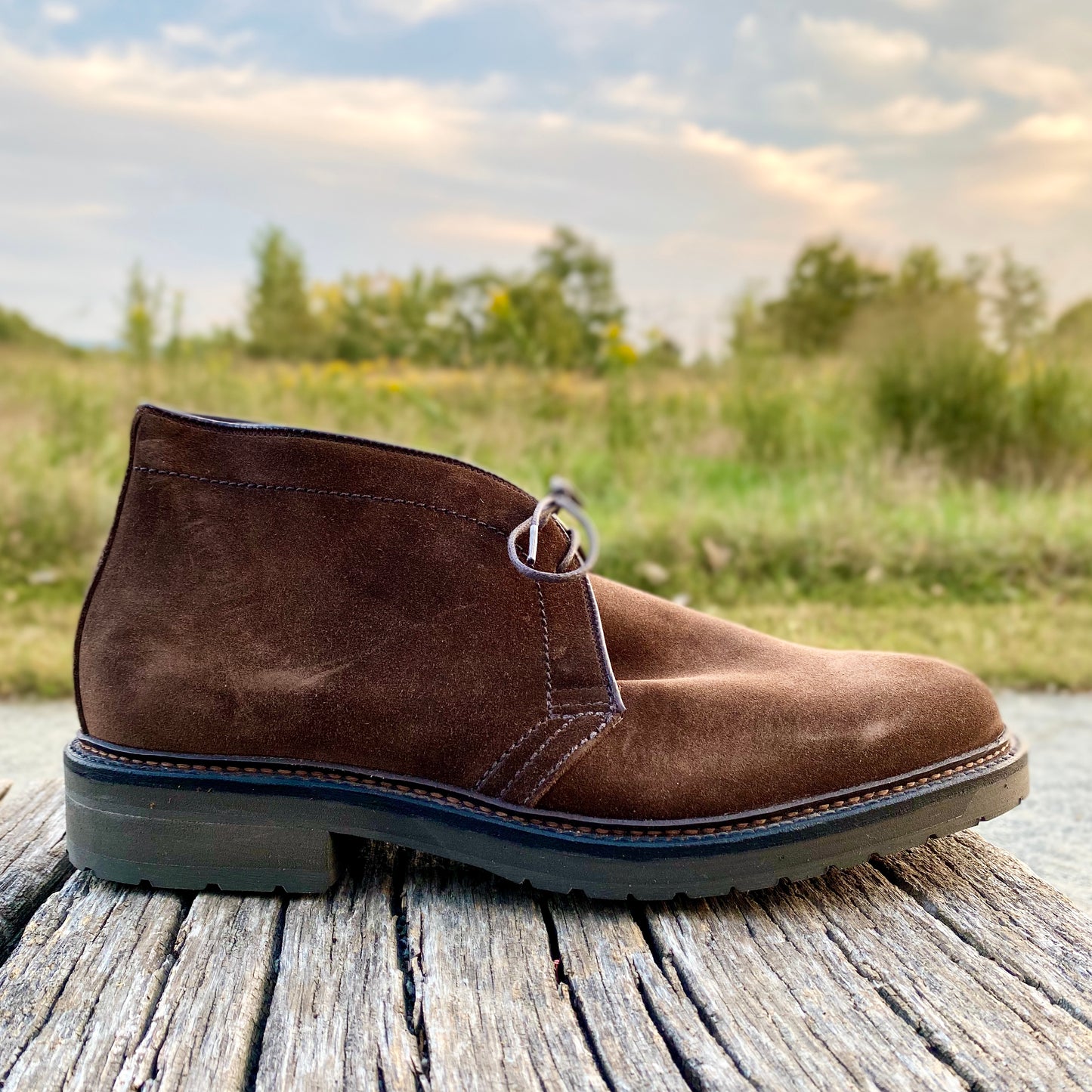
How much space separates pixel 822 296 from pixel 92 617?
16371mm

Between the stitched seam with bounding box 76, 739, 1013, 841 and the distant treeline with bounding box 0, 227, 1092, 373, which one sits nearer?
the stitched seam with bounding box 76, 739, 1013, 841

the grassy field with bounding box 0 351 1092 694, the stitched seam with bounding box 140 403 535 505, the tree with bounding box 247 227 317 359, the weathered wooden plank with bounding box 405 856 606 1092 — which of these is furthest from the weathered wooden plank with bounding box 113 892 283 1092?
the tree with bounding box 247 227 317 359

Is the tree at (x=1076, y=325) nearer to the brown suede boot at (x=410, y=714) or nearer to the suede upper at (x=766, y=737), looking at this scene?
the suede upper at (x=766, y=737)

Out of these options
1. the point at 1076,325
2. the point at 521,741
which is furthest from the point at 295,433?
the point at 1076,325

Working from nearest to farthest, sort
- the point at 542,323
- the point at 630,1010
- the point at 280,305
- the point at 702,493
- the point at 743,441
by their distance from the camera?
the point at 630,1010 → the point at 702,493 → the point at 743,441 → the point at 542,323 → the point at 280,305

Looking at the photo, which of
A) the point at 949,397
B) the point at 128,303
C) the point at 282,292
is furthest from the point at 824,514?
the point at 282,292

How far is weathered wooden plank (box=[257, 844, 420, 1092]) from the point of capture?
0.84 meters

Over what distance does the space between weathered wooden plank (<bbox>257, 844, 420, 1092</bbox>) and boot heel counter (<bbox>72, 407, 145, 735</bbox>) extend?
0.34 meters

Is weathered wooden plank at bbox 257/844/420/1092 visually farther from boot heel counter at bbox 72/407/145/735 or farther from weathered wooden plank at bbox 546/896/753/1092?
boot heel counter at bbox 72/407/145/735

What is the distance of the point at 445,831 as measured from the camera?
3.59 ft

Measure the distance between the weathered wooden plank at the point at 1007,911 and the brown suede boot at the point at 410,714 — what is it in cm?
9

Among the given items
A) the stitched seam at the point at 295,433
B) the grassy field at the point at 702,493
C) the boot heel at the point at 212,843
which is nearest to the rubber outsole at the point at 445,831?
the boot heel at the point at 212,843

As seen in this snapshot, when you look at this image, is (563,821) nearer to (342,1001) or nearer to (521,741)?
(521,741)

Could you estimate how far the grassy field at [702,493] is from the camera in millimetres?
3820
